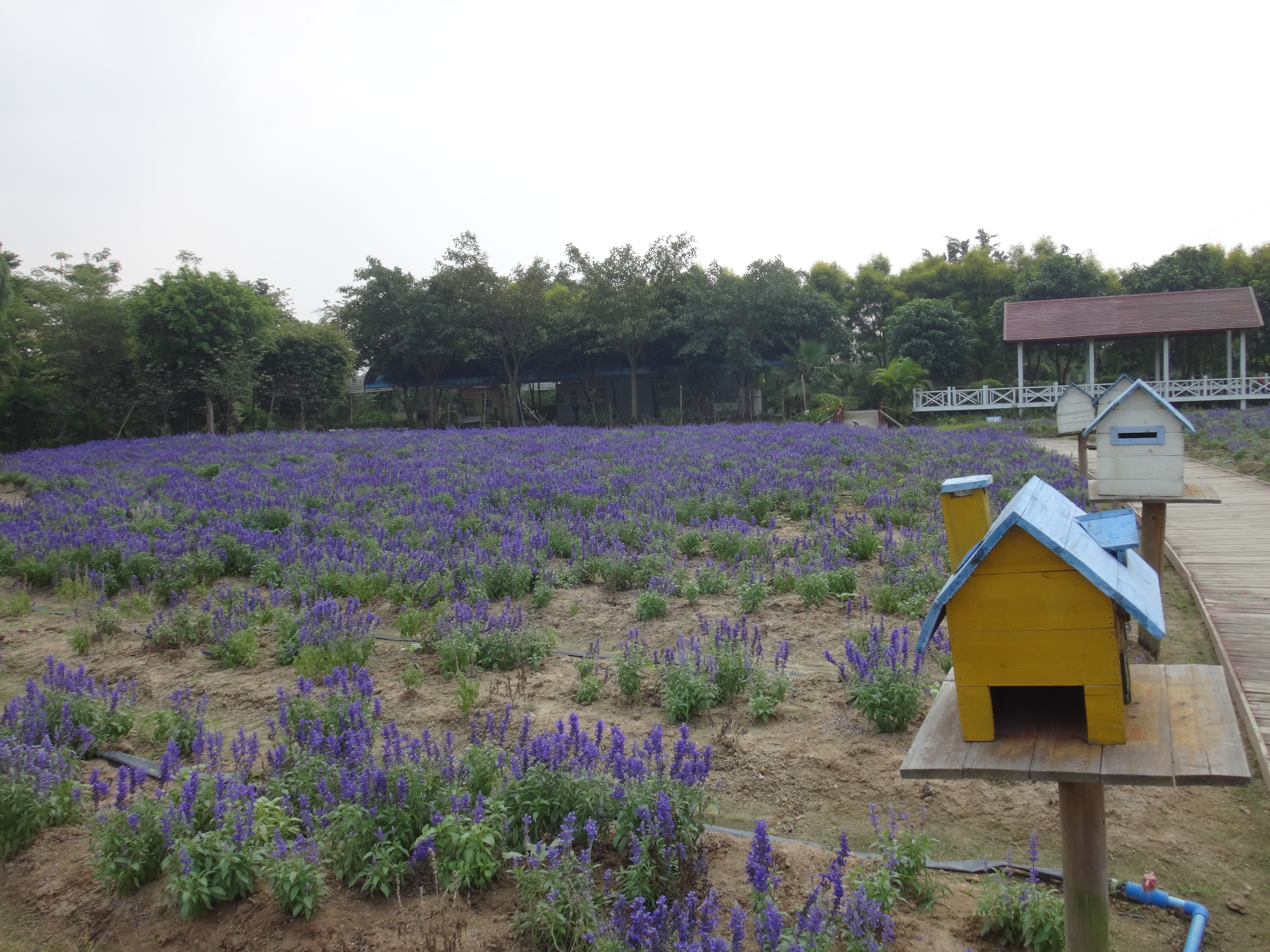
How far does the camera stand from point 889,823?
370 cm

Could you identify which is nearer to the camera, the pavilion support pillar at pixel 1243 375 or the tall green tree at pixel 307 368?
the pavilion support pillar at pixel 1243 375

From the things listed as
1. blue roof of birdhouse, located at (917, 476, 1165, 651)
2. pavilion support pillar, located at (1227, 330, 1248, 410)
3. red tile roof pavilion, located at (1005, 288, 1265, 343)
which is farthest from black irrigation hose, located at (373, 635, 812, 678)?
pavilion support pillar, located at (1227, 330, 1248, 410)

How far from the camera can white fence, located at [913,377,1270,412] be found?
33625mm

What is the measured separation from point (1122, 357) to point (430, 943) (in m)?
47.2

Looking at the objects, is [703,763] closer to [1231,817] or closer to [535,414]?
[1231,817]

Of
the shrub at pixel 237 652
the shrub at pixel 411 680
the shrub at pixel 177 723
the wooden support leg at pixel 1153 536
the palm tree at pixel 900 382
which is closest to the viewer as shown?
the shrub at pixel 177 723

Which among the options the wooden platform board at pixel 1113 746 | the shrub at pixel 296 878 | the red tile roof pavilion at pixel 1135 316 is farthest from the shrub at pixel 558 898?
the red tile roof pavilion at pixel 1135 316

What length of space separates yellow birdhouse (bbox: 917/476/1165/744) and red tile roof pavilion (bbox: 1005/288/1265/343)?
37.0 meters

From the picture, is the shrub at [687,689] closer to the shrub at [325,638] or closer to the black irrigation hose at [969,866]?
the black irrigation hose at [969,866]

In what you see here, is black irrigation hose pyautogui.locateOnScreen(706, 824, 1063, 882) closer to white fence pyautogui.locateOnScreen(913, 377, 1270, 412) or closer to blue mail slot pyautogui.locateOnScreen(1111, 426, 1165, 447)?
blue mail slot pyautogui.locateOnScreen(1111, 426, 1165, 447)

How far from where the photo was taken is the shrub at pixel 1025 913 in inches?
116

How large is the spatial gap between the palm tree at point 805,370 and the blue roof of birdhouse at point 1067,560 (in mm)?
36430

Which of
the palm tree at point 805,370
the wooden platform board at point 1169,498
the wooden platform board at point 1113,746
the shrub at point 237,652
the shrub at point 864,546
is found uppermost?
the palm tree at point 805,370

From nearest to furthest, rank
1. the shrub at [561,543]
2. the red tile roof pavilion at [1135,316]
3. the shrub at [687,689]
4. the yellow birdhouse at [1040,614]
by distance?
1. the yellow birdhouse at [1040,614]
2. the shrub at [687,689]
3. the shrub at [561,543]
4. the red tile roof pavilion at [1135,316]
